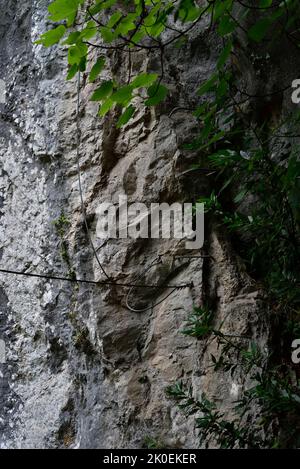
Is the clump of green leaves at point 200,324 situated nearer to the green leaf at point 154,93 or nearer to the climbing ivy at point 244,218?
the climbing ivy at point 244,218

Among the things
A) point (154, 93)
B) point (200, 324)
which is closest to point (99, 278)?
point (200, 324)

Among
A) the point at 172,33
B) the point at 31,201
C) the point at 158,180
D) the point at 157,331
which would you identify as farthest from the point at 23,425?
the point at 172,33

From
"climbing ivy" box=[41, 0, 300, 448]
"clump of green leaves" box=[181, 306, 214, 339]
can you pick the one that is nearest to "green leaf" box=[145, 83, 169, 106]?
"climbing ivy" box=[41, 0, 300, 448]

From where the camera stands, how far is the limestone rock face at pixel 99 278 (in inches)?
72.6

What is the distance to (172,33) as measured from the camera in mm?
2229

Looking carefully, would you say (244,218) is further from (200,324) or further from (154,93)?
(154,93)

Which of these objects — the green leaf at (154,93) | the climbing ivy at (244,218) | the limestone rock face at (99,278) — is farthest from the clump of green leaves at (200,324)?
the green leaf at (154,93)

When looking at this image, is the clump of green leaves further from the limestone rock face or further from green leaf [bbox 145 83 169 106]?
green leaf [bbox 145 83 169 106]

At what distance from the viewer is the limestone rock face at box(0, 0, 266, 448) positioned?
1843 mm

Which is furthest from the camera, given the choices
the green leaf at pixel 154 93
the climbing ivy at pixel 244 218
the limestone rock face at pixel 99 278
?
the limestone rock face at pixel 99 278

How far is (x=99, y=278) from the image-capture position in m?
2.01

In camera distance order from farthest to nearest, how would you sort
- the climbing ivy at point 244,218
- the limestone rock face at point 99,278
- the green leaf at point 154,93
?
the limestone rock face at point 99,278 < the green leaf at point 154,93 < the climbing ivy at point 244,218

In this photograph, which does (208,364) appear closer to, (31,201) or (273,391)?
(273,391)

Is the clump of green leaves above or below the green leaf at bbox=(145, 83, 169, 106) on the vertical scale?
below
